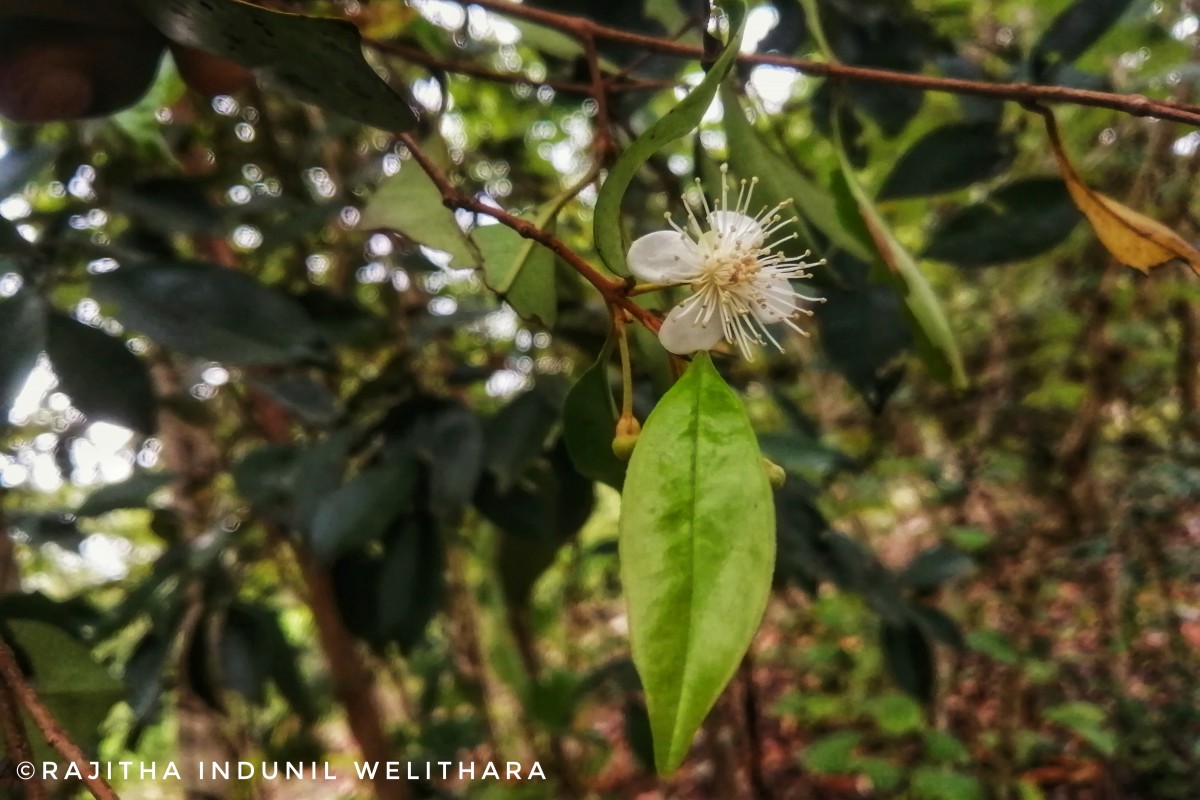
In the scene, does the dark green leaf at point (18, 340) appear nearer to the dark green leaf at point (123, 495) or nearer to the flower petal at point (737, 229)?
the dark green leaf at point (123, 495)

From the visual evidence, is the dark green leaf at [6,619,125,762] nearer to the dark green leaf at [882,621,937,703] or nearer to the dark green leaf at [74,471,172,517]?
the dark green leaf at [74,471,172,517]

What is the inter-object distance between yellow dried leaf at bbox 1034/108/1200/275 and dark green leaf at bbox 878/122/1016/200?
0.63ft

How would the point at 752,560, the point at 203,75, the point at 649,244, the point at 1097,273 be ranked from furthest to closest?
the point at 1097,273 → the point at 203,75 → the point at 649,244 → the point at 752,560

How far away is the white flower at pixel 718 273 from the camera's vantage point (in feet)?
1.03

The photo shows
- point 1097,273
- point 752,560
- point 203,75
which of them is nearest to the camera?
point 752,560

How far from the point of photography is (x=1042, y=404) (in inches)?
47.6

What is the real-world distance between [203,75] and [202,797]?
69 centimetres

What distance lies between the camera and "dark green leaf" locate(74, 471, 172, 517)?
0.72 meters

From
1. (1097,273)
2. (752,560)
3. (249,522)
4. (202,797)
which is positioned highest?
(1097,273)

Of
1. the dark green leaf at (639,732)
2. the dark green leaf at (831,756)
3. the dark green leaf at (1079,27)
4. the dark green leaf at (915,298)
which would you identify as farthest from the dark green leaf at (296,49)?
the dark green leaf at (831,756)

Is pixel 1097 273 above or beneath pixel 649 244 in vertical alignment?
above

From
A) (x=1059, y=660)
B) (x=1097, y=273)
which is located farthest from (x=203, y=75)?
(x=1059, y=660)

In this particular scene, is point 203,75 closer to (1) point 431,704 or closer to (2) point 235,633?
(2) point 235,633

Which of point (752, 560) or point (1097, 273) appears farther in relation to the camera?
point (1097, 273)
